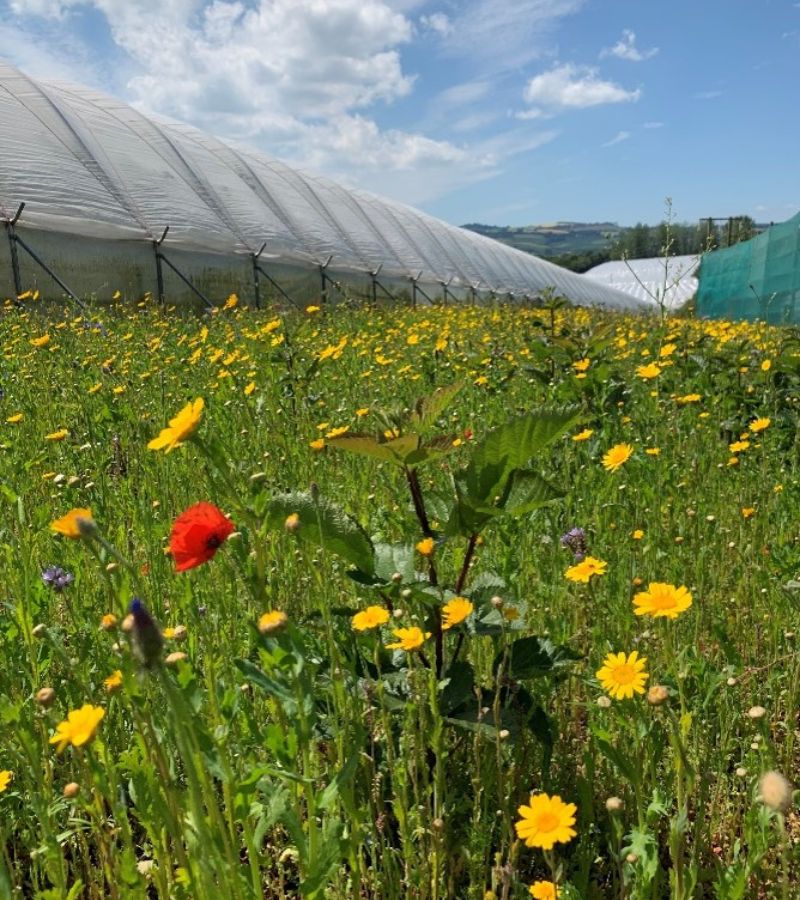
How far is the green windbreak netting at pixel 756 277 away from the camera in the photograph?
1209 centimetres

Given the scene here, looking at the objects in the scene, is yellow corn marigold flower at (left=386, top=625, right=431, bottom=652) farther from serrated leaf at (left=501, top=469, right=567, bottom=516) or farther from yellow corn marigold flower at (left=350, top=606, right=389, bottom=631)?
serrated leaf at (left=501, top=469, right=567, bottom=516)

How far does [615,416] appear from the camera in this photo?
11.8ft

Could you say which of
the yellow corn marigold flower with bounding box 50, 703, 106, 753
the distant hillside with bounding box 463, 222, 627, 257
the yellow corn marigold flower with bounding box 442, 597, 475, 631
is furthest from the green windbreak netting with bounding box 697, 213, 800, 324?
the distant hillside with bounding box 463, 222, 627, 257

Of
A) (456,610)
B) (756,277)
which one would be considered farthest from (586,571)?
(756,277)

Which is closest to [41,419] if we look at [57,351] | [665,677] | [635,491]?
[57,351]

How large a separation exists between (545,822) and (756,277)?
15682mm

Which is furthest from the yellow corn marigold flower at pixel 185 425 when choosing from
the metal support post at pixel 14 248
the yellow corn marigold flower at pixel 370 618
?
the metal support post at pixel 14 248

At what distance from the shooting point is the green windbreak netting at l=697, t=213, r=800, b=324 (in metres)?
12.1

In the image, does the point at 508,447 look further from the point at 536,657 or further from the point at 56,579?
Answer: the point at 56,579

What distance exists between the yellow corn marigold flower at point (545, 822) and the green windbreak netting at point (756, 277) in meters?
9.23

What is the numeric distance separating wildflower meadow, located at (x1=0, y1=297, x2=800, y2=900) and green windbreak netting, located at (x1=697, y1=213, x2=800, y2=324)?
7.91 m

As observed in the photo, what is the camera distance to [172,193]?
11195mm

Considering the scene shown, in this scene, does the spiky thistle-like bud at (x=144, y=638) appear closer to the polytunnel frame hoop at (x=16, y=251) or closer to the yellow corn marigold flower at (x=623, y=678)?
the yellow corn marigold flower at (x=623, y=678)

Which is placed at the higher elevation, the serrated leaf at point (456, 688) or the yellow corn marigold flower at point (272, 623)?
the yellow corn marigold flower at point (272, 623)
